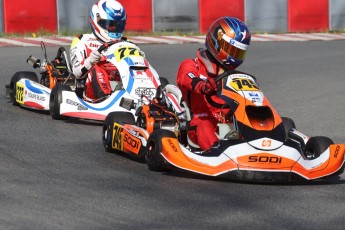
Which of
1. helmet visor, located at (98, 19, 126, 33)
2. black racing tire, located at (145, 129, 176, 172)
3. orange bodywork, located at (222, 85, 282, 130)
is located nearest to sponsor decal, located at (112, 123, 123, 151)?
black racing tire, located at (145, 129, 176, 172)

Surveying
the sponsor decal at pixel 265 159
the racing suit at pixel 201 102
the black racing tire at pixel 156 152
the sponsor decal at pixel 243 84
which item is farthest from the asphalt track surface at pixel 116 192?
the sponsor decal at pixel 243 84

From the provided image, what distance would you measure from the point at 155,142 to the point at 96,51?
307 centimetres

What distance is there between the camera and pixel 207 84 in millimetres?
7164

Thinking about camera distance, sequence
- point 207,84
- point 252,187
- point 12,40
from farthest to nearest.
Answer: point 12,40
point 207,84
point 252,187

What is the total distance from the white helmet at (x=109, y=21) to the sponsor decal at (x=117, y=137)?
2.77m

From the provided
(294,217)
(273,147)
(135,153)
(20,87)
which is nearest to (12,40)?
(20,87)

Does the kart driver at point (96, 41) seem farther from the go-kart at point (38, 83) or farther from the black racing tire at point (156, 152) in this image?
the black racing tire at point (156, 152)

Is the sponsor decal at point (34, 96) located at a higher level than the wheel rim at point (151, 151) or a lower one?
lower

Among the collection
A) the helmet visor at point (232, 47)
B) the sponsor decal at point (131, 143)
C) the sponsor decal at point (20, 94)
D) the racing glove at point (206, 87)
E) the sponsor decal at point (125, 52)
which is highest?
the helmet visor at point (232, 47)

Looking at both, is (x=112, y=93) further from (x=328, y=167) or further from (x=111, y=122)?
(x=328, y=167)

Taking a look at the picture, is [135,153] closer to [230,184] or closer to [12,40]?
[230,184]

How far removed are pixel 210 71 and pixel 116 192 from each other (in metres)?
1.54

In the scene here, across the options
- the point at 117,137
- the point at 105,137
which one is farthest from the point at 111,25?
the point at 117,137

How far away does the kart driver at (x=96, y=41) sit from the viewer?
9922 millimetres
